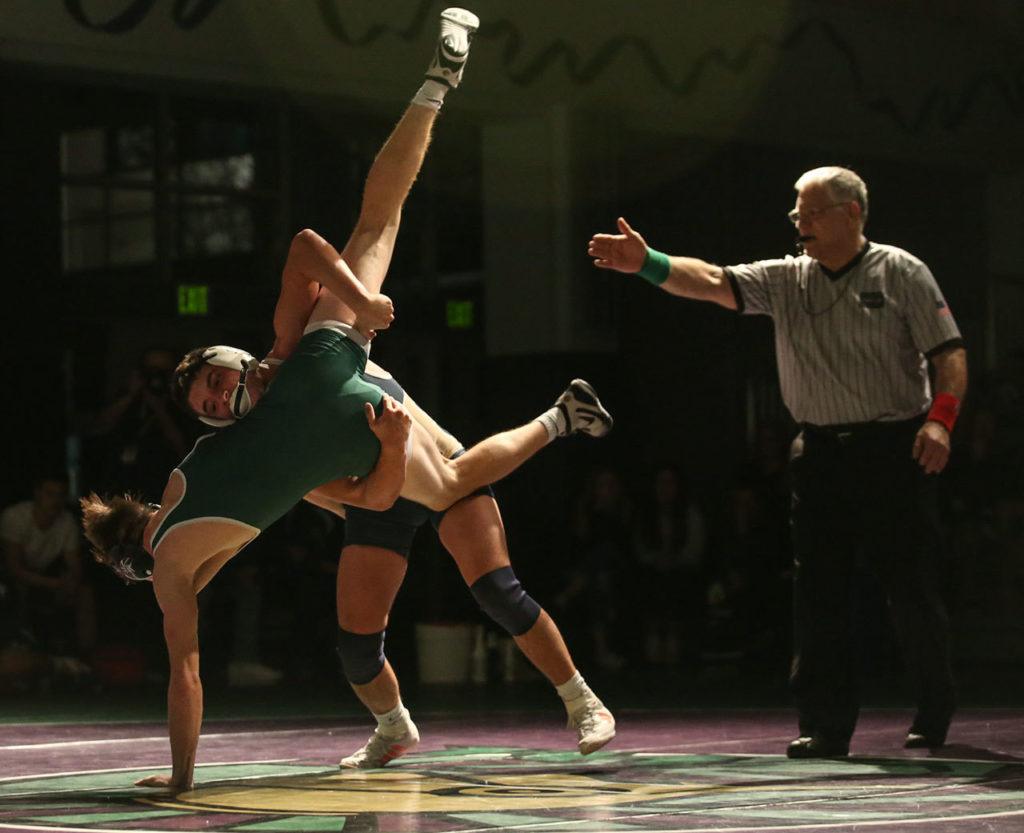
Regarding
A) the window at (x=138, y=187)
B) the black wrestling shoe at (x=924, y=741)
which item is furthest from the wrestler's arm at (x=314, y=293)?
the window at (x=138, y=187)

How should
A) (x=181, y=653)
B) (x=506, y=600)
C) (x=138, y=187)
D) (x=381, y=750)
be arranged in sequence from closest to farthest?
(x=181, y=653) → (x=506, y=600) → (x=381, y=750) → (x=138, y=187)

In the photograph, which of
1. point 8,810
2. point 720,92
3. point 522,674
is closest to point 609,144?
point 720,92

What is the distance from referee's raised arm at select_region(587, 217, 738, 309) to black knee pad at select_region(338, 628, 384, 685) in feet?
3.40

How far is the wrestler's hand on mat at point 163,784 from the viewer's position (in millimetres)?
4160

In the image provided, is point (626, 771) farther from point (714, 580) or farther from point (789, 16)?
point (789, 16)

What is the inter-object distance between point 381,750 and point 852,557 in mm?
1324

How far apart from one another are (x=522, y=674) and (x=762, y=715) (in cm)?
218

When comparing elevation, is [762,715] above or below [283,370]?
below

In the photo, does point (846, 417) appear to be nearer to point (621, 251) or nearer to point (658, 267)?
point (658, 267)

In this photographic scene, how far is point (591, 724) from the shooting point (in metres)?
4.57

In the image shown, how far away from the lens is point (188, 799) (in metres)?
4.04

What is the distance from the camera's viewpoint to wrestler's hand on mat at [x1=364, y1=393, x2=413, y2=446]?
4.14 metres

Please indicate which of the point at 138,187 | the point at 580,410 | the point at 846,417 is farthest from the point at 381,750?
the point at 138,187

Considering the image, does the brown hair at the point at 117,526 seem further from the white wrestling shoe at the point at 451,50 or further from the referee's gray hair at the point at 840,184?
the referee's gray hair at the point at 840,184
